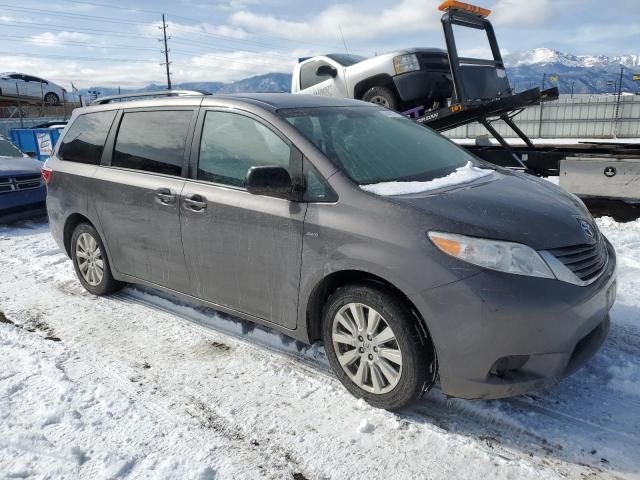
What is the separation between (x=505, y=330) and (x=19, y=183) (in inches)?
307

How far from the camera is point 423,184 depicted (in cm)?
301

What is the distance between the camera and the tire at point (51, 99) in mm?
30188

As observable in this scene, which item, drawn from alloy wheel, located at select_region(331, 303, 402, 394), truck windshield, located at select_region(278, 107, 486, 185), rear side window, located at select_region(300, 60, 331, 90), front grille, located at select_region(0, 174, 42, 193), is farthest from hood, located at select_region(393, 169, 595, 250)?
front grille, located at select_region(0, 174, 42, 193)

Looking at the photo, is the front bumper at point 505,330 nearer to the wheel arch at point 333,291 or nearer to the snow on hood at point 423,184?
the wheel arch at point 333,291

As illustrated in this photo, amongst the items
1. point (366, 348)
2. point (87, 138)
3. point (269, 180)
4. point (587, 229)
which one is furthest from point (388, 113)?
point (87, 138)

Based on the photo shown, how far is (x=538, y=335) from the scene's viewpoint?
2.40 m

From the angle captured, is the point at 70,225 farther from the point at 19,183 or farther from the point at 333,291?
the point at 19,183

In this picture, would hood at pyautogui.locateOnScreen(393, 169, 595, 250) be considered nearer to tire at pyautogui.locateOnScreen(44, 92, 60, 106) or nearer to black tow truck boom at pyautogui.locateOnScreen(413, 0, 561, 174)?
black tow truck boom at pyautogui.locateOnScreen(413, 0, 561, 174)

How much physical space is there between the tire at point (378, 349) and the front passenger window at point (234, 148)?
924 mm

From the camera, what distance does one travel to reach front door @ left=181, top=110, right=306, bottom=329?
120 inches

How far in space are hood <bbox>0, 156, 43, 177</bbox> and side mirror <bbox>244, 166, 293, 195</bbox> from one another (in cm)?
643

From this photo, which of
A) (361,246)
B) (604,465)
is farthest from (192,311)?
(604,465)

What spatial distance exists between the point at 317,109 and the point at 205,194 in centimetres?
96

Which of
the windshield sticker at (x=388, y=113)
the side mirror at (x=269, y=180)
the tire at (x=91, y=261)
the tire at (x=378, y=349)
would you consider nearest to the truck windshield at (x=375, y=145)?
the windshield sticker at (x=388, y=113)
